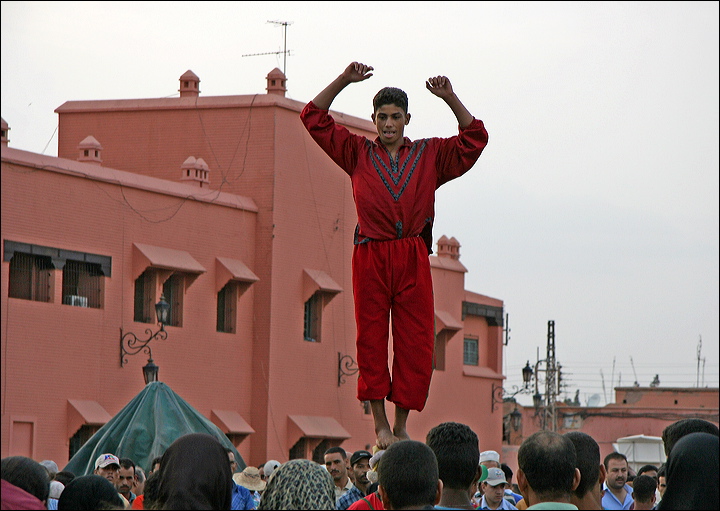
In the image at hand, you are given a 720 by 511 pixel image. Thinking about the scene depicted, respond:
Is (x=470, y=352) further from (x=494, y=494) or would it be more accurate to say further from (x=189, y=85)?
(x=494, y=494)

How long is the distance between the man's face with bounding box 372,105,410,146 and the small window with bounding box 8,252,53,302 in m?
14.2

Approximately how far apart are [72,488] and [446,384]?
24055 millimetres

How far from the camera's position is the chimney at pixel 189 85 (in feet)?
84.0

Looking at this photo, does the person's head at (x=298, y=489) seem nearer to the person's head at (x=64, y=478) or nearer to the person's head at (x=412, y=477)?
the person's head at (x=412, y=477)

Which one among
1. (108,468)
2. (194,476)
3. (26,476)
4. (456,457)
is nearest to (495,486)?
(456,457)

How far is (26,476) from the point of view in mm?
5250

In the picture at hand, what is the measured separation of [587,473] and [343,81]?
2.33 m

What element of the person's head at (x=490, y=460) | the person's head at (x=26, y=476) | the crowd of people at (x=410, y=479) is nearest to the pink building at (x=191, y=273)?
the person's head at (x=490, y=460)

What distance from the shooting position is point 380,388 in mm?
6758

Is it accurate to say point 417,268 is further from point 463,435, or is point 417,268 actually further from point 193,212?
point 193,212

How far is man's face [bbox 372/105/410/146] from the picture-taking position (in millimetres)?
6602

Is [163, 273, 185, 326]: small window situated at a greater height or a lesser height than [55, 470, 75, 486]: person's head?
greater

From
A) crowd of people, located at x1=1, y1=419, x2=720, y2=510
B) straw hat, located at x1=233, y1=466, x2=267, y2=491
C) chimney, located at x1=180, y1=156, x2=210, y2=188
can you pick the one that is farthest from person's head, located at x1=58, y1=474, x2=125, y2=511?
chimney, located at x1=180, y1=156, x2=210, y2=188

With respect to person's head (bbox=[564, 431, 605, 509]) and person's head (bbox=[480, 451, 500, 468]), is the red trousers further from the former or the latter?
person's head (bbox=[480, 451, 500, 468])
